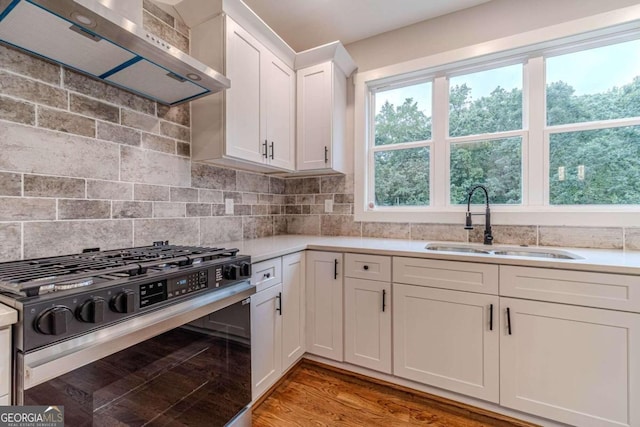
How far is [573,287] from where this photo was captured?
4.58 feet

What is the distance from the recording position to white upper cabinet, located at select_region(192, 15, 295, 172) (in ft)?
5.75

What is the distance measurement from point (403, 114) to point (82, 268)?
96.7 inches

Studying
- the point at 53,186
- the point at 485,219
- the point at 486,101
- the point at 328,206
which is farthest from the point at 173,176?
the point at 486,101

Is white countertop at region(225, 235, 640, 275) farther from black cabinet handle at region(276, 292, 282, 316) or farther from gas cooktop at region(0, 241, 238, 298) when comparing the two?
gas cooktop at region(0, 241, 238, 298)

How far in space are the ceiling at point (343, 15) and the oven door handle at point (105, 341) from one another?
2135 millimetres

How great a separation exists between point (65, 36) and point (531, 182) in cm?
271

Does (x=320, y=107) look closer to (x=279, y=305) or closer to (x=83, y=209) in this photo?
(x=279, y=305)

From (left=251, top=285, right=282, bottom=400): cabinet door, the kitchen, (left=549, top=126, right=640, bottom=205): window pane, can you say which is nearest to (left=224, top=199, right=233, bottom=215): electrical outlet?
the kitchen

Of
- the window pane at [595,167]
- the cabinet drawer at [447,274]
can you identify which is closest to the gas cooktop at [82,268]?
the cabinet drawer at [447,274]

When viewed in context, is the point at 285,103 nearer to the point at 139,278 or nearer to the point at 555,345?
the point at 139,278

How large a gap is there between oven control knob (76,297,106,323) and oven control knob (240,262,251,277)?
2.04 feet

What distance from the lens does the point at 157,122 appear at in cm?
170

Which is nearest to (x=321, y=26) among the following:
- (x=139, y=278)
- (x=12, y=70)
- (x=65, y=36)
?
(x=65, y=36)

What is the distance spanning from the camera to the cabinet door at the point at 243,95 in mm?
1768
